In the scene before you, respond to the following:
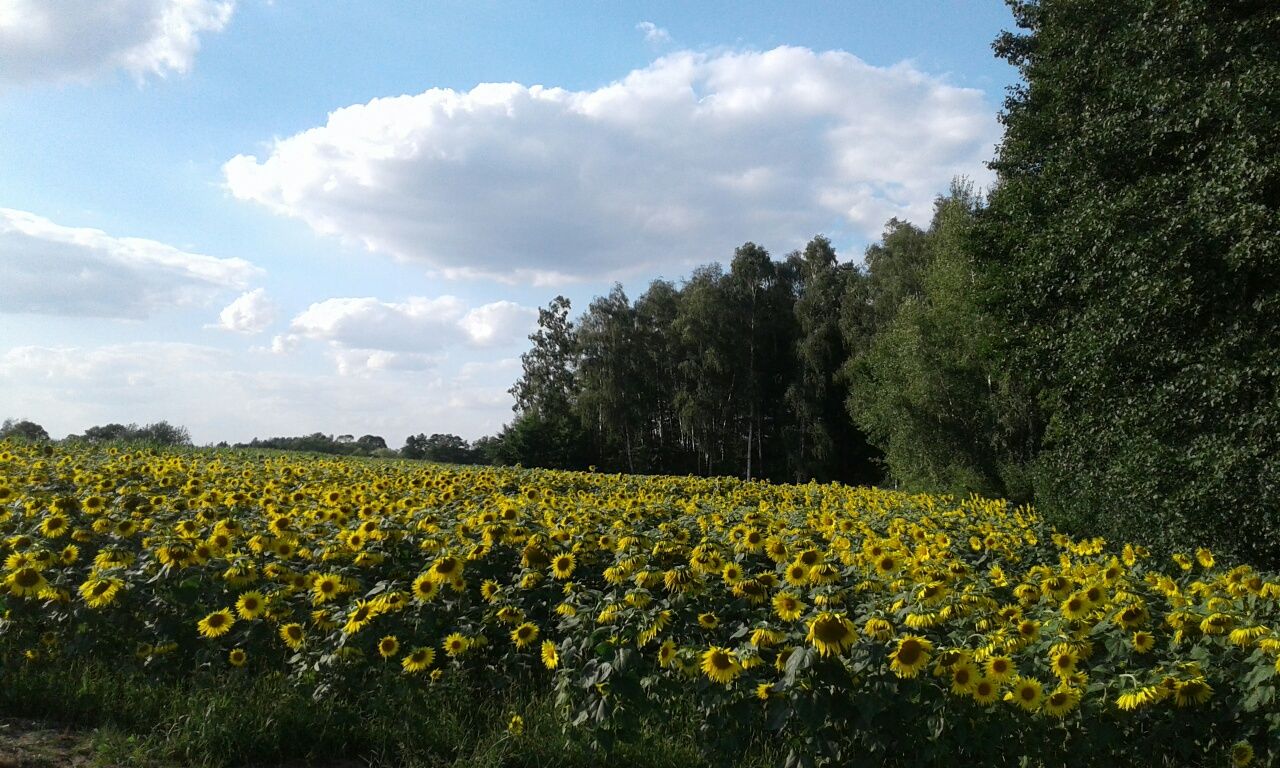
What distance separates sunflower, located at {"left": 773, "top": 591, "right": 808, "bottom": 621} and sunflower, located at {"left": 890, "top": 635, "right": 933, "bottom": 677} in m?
0.52

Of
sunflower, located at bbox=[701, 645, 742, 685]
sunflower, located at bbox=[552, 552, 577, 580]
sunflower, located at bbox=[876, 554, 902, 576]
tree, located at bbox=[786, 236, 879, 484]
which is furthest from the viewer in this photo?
tree, located at bbox=[786, 236, 879, 484]

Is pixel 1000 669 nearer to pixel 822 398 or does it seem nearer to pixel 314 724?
pixel 314 724

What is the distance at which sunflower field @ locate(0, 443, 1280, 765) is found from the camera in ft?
12.1

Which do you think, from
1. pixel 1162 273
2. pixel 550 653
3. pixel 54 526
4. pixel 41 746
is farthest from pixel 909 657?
pixel 1162 273

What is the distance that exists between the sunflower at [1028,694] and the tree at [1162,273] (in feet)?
26.1

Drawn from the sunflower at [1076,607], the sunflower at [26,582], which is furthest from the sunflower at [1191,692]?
the sunflower at [26,582]

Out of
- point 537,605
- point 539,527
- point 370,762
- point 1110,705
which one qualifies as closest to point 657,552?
point 537,605

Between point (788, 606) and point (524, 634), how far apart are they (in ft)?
4.70

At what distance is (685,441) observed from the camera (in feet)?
150

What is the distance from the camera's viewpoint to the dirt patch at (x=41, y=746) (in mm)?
3791

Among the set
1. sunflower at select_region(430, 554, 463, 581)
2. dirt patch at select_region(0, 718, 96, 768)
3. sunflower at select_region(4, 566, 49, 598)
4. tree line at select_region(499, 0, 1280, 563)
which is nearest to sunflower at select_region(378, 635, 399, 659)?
sunflower at select_region(430, 554, 463, 581)

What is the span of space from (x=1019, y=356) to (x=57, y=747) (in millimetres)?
14451

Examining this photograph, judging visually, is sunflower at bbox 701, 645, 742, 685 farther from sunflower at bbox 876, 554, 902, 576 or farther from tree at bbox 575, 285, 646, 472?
tree at bbox 575, 285, 646, 472

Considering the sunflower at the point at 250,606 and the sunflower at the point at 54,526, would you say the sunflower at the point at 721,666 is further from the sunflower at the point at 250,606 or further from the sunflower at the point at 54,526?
the sunflower at the point at 54,526
